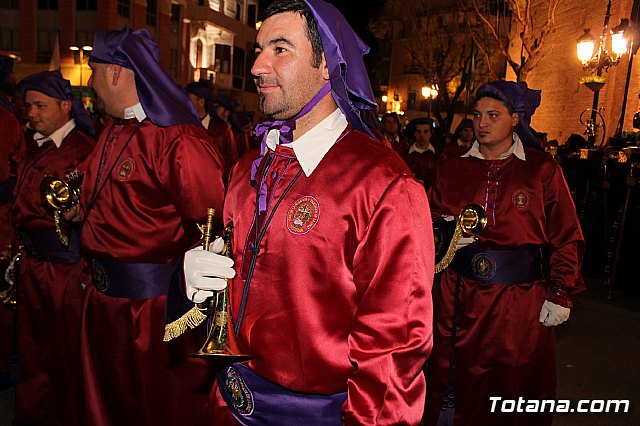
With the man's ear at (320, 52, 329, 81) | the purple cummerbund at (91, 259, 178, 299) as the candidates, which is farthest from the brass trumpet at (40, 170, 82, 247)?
the man's ear at (320, 52, 329, 81)

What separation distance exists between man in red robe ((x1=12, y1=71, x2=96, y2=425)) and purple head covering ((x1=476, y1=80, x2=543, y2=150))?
10.2ft

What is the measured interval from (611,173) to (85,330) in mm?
8350

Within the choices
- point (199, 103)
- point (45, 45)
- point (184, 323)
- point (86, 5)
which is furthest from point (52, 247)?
point (45, 45)

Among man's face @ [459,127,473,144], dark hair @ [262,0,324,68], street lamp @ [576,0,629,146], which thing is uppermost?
street lamp @ [576,0,629,146]

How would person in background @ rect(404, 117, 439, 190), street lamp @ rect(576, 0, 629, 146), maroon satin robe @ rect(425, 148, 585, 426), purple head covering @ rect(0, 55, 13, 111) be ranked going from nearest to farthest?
maroon satin robe @ rect(425, 148, 585, 426) < purple head covering @ rect(0, 55, 13, 111) < person in background @ rect(404, 117, 439, 190) < street lamp @ rect(576, 0, 629, 146)

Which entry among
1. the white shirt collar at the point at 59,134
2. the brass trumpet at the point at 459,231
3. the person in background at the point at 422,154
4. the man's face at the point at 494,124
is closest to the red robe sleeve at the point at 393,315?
the brass trumpet at the point at 459,231

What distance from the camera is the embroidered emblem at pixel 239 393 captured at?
2.07 metres

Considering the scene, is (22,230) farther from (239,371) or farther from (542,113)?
(542,113)

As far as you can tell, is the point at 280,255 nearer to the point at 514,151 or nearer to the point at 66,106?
the point at 514,151

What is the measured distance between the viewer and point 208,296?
2.04 metres

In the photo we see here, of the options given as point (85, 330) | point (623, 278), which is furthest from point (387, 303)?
point (623, 278)

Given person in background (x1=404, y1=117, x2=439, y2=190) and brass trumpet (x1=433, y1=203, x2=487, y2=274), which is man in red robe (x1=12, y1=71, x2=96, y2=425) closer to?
brass trumpet (x1=433, y1=203, x2=487, y2=274)

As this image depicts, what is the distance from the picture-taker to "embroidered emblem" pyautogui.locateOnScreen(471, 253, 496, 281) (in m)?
3.96

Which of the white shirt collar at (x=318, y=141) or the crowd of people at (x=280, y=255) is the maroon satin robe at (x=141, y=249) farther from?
the white shirt collar at (x=318, y=141)
